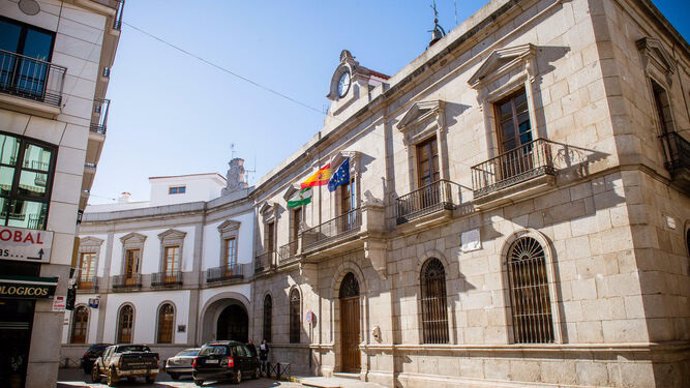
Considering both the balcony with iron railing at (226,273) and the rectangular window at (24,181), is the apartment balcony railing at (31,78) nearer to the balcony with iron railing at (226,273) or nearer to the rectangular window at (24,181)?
the rectangular window at (24,181)

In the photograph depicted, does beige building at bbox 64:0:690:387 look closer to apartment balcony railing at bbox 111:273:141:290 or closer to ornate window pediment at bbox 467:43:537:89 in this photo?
ornate window pediment at bbox 467:43:537:89

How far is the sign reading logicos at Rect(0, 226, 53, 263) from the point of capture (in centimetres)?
952

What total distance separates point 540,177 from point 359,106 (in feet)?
27.4

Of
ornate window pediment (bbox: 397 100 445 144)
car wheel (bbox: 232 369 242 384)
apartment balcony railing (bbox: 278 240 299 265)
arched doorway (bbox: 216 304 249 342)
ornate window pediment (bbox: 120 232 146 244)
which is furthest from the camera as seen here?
ornate window pediment (bbox: 120 232 146 244)

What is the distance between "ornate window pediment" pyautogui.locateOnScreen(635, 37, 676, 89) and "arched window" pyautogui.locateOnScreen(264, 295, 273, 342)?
54.2 ft

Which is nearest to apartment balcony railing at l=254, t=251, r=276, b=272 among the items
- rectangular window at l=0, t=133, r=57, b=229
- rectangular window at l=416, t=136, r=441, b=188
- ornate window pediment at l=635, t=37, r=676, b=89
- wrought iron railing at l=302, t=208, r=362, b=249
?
wrought iron railing at l=302, t=208, r=362, b=249

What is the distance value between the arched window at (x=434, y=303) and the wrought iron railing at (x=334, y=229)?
289 centimetres

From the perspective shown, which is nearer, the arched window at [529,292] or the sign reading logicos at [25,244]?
the sign reading logicos at [25,244]

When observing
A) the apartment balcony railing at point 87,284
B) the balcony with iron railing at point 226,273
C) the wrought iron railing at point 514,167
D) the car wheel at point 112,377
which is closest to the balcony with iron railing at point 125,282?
the apartment balcony railing at point 87,284

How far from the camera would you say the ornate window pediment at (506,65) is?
10898 mm

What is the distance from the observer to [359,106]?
55.6 feet

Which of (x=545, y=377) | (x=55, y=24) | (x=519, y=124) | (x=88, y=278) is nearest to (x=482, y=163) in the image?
(x=519, y=124)

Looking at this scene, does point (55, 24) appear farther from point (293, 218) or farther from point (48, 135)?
point (293, 218)

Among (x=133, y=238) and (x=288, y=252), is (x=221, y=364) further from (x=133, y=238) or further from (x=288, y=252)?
(x=133, y=238)
